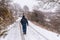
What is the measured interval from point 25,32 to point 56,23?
0.96 meters

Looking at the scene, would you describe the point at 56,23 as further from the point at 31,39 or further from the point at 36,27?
the point at 36,27

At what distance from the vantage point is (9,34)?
432cm

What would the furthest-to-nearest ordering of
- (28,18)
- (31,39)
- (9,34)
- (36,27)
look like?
(36,27) < (28,18) < (9,34) < (31,39)

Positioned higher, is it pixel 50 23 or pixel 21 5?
pixel 21 5

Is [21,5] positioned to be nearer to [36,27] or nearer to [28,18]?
[28,18]

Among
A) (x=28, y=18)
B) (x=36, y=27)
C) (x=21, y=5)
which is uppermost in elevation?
(x=21, y=5)

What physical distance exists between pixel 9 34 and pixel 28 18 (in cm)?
90

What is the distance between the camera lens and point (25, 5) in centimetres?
479

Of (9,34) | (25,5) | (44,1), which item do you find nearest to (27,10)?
(25,5)

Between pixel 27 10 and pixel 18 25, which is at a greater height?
pixel 27 10

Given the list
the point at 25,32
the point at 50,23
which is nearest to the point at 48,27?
the point at 50,23

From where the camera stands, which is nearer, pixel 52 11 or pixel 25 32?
pixel 52 11

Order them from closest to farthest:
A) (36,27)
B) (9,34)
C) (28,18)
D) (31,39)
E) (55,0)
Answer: (31,39) < (9,34) < (55,0) < (28,18) < (36,27)

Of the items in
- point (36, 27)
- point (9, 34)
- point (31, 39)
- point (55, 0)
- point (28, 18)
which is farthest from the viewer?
point (36, 27)
